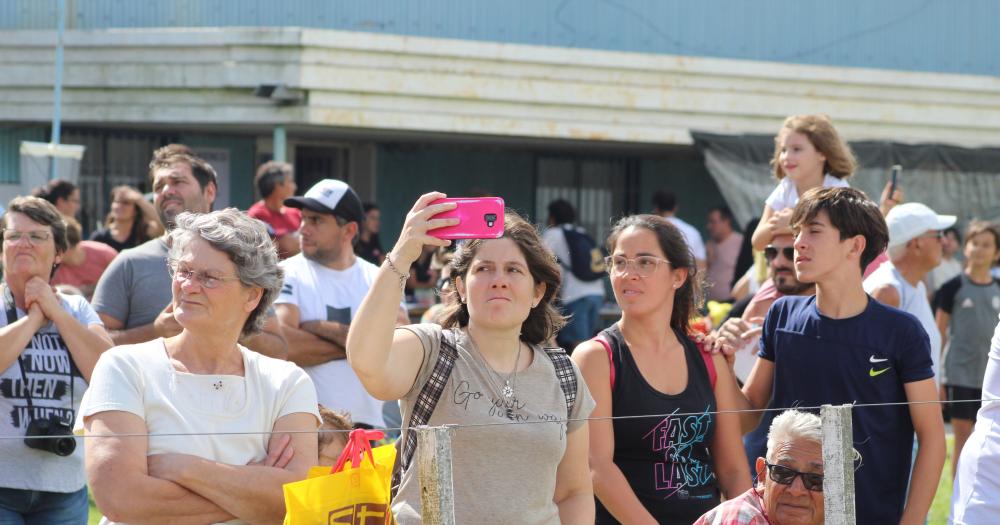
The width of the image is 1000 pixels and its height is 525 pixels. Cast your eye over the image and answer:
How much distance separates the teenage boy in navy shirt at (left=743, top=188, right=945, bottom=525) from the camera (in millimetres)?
4164

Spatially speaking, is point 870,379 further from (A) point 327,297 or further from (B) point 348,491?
(A) point 327,297

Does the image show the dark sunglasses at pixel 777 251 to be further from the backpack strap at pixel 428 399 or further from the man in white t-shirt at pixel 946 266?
the man in white t-shirt at pixel 946 266

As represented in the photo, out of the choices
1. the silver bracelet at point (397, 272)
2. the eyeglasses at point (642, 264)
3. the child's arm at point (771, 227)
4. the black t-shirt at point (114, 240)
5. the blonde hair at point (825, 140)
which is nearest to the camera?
the silver bracelet at point (397, 272)

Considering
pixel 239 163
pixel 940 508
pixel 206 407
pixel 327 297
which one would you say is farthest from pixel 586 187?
pixel 206 407

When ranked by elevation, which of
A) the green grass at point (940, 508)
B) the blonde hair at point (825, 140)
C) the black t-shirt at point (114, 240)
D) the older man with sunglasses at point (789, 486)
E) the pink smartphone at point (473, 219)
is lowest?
the green grass at point (940, 508)

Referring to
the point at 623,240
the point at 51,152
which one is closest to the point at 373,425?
the point at 623,240

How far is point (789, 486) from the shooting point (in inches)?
148

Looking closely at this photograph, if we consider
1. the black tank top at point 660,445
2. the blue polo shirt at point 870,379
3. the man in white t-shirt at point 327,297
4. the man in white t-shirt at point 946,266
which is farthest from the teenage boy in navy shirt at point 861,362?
the man in white t-shirt at point 946,266

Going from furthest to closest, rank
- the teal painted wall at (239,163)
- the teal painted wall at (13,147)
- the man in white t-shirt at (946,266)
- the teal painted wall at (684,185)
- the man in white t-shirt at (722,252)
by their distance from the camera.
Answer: the teal painted wall at (684,185) → the teal painted wall at (239,163) → the teal painted wall at (13,147) → the man in white t-shirt at (722,252) → the man in white t-shirt at (946,266)

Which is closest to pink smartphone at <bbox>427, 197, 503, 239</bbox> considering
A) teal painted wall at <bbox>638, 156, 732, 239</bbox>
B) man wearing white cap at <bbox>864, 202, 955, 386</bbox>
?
man wearing white cap at <bbox>864, 202, 955, 386</bbox>

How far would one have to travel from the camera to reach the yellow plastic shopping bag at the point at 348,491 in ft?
10.4

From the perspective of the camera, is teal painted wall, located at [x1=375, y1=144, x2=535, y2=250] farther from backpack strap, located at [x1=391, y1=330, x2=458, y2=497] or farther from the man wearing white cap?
backpack strap, located at [x1=391, y1=330, x2=458, y2=497]

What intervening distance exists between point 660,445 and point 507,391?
740 mm

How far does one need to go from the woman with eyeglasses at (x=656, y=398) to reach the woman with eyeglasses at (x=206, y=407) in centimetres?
97
